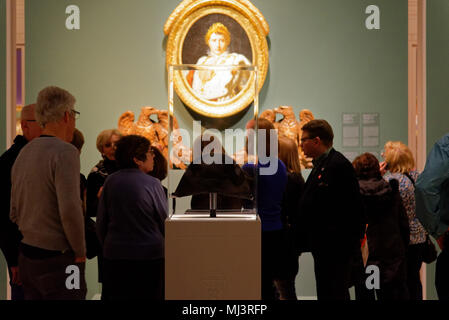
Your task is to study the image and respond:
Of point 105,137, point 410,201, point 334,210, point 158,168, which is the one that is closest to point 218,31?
point 105,137

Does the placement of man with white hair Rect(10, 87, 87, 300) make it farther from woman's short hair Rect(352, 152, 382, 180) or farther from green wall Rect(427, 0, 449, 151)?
green wall Rect(427, 0, 449, 151)

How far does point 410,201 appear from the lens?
167 inches

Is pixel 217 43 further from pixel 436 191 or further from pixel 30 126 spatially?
pixel 436 191

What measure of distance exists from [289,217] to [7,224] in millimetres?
1920

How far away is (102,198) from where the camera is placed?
318 centimetres

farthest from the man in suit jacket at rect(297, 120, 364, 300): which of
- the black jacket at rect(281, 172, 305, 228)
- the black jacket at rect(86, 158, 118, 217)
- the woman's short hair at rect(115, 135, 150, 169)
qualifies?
the black jacket at rect(86, 158, 118, 217)

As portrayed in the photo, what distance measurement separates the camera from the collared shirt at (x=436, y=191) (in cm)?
289

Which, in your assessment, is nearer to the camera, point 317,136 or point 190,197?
point 190,197

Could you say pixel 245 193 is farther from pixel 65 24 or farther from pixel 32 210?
pixel 65 24

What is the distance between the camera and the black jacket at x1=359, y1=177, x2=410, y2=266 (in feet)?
13.2

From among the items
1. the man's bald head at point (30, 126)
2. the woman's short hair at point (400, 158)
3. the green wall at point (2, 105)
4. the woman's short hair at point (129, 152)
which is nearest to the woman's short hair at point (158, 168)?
the woman's short hair at point (129, 152)
